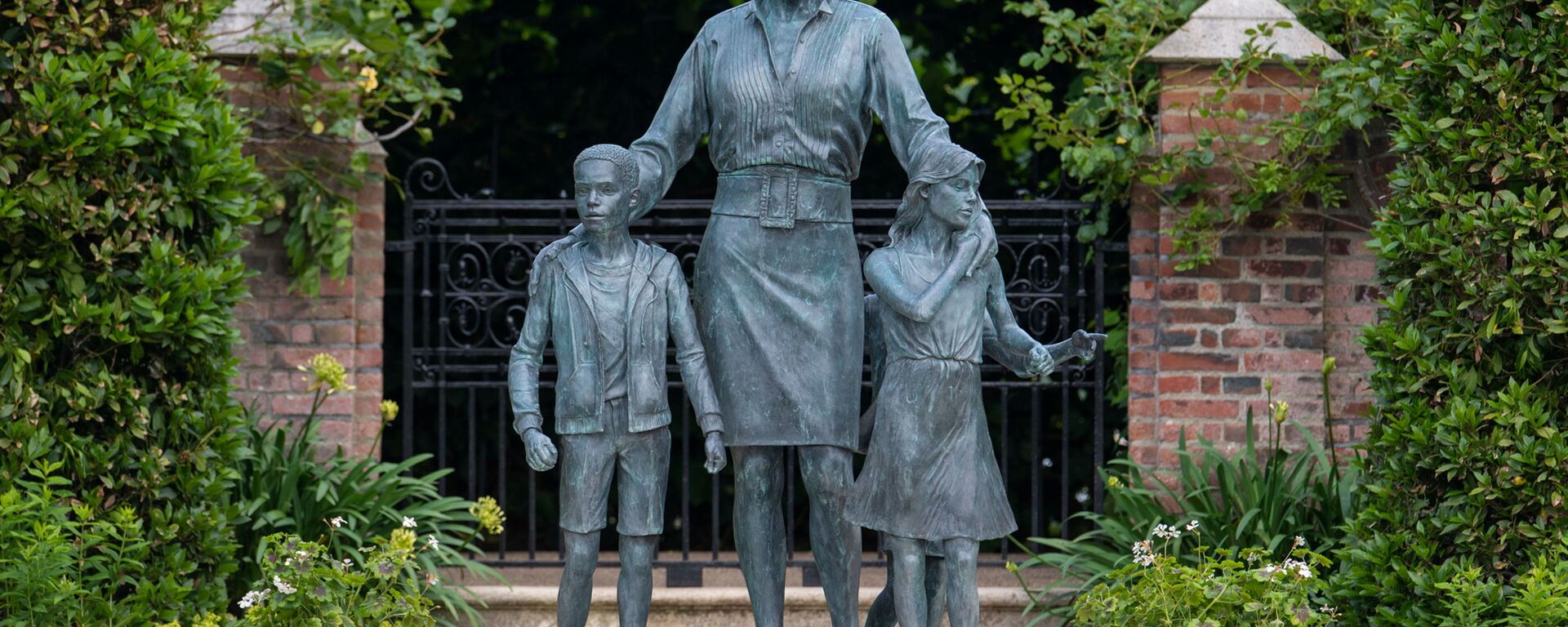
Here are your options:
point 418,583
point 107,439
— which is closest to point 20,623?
point 107,439

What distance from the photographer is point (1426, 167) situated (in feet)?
17.6

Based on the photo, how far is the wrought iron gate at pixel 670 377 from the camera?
6.92 m

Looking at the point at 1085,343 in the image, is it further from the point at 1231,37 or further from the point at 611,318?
the point at 1231,37

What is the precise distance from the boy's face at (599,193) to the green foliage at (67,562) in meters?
1.83

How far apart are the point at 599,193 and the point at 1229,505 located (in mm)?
2912

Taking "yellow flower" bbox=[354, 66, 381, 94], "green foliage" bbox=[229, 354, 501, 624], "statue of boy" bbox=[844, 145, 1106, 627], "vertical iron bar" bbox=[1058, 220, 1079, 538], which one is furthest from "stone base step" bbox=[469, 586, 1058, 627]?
"statue of boy" bbox=[844, 145, 1106, 627]

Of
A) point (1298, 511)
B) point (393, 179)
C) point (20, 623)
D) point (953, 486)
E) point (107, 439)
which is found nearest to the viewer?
point (953, 486)

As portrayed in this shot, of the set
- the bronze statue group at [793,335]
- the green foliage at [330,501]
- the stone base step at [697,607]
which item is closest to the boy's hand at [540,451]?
the bronze statue group at [793,335]

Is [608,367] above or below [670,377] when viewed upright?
above

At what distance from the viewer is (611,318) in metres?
4.46

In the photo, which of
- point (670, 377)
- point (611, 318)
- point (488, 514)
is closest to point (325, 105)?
point (670, 377)

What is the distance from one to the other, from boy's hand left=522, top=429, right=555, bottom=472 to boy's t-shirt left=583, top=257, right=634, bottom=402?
0.19m

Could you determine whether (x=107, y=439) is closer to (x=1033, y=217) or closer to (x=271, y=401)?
(x=271, y=401)

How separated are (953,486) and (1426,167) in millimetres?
1907
